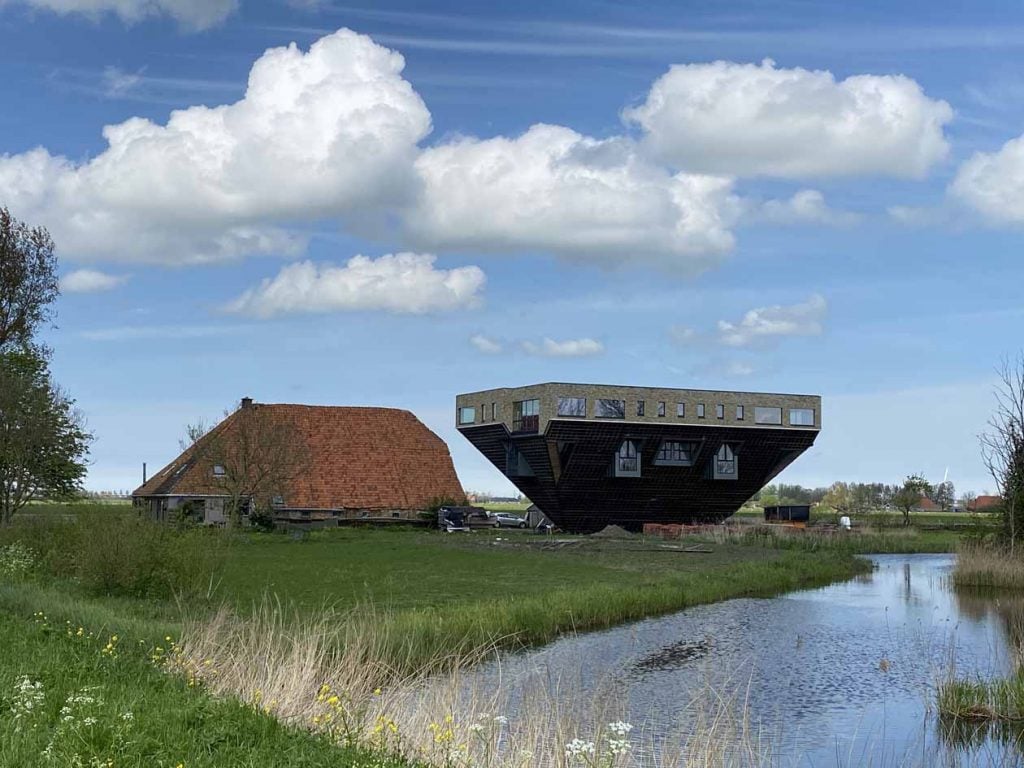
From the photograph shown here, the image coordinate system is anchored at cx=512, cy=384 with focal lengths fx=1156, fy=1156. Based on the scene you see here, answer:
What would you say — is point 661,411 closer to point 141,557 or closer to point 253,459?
point 253,459

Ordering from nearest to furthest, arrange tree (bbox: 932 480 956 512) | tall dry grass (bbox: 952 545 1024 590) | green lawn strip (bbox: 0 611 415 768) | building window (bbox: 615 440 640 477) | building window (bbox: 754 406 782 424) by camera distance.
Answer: green lawn strip (bbox: 0 611 415 768), tall dry grass (bbox: 952 545 1024 590), building window (bbox: 615 440 640 477), building window (bbox: 754 406 782 424), tree (bbox: 932 480 956 512)

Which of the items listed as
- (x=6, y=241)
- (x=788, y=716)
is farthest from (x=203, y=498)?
(x=788, y=716)

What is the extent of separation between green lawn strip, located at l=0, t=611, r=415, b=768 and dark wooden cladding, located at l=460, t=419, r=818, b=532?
4599 cm

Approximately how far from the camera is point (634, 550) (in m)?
40.2

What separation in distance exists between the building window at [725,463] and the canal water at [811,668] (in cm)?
3356

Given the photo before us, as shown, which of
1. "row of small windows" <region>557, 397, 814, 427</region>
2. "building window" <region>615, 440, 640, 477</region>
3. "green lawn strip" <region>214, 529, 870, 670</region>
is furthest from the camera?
"building window" <region>615, 440, 640, 477</region>

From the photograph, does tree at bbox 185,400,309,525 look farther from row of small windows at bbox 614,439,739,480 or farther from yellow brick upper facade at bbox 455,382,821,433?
row of small windows at bbox 614,439,739,480

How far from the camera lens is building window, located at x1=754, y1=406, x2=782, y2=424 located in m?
61.8

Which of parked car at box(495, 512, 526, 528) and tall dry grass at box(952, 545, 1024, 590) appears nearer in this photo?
tall dry grass at box(952, 545, 1024, 590)

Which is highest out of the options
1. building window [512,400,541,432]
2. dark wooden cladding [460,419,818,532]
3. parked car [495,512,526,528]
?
building window [512,400,541,432]

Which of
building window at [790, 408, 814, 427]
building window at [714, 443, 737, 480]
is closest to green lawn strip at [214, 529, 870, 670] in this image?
building window at [714, 443, 737, 480]

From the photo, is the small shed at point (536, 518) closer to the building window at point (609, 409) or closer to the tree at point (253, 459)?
the building window at point (609, 409)

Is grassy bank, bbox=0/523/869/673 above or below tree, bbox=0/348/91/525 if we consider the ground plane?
below

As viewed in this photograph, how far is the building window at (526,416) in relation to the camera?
5633 centimetres
